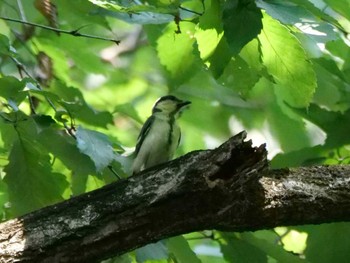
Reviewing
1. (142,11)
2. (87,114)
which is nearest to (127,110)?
(87,114)

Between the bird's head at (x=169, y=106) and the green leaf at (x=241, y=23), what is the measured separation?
1.64 metres

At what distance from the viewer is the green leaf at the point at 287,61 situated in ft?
8.45

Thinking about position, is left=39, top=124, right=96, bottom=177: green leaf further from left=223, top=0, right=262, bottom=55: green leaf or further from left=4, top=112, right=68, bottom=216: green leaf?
left=223, top=0, right=262, bottom=55: green leaf

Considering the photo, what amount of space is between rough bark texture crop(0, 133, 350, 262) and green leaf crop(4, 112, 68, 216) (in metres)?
0.35

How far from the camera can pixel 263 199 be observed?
2.66 metres

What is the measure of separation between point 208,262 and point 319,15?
143 centimetres

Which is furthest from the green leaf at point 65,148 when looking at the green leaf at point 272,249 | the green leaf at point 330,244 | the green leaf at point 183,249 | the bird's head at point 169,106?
the bird's head at point 169,106

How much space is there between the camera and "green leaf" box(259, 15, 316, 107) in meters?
2.57

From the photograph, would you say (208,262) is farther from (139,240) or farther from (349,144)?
(139,240)

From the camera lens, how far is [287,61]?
104 inches

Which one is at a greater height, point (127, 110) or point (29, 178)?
point (127, 110)

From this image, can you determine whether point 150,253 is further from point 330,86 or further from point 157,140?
point 330,86

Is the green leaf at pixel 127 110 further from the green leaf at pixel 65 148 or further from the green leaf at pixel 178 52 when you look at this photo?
the green leaf at pixel 65 148

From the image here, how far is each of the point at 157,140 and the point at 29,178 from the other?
91 cm
